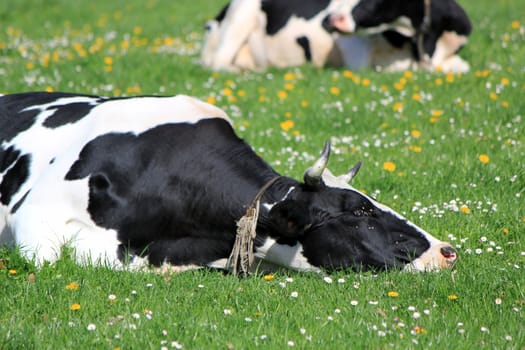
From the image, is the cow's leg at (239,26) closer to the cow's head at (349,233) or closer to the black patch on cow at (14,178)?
the black patch on cow at (14,178)

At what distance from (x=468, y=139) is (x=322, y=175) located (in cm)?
363

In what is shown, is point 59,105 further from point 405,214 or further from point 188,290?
point 405,214

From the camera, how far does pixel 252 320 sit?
506 cm

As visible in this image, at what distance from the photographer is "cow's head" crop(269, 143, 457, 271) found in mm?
5801

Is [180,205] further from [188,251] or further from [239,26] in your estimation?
[239,26]

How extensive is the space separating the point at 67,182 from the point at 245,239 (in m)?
1.49

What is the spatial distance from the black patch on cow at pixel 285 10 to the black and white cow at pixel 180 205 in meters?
6.89

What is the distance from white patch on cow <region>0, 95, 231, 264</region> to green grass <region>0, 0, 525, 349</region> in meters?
0.20

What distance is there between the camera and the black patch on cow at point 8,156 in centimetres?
698

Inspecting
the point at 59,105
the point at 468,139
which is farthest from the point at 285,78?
the point at 59,105

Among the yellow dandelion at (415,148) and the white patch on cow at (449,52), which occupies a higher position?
the white patch on cow at (449,52)

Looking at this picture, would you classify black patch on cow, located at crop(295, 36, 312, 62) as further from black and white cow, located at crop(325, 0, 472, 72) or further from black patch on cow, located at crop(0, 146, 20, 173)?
black patch on cow, located at crop(0, 146, 20, 173)

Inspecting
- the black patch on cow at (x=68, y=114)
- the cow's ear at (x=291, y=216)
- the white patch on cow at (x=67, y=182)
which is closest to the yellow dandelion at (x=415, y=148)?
the white patch on cow at (x=67, y=182)

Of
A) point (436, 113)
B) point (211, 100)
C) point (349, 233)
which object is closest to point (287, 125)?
point (211, 100)
